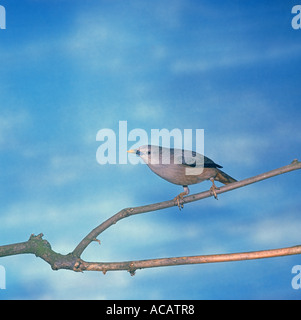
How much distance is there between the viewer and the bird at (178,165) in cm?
548

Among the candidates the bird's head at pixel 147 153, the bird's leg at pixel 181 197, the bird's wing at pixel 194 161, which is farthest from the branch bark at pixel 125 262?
the bird's head at pixel 147 153

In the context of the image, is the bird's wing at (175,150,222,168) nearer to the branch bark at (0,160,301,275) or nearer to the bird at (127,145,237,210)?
the bird at (127,145,237,210)

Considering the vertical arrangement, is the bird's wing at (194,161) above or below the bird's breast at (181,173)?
above

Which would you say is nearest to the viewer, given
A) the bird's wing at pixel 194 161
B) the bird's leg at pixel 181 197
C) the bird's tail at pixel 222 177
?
the bird's leg at pixel 181 197

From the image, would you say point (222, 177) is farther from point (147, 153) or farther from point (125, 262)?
point (125, 262)

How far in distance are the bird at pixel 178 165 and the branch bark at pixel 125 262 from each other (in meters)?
0.74

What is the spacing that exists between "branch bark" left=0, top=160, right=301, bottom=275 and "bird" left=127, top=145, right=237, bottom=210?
738 mm

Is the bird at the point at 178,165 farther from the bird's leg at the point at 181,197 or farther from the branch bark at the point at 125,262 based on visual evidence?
the branch bark at the point at 125,262

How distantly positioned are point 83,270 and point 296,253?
209 centimetres

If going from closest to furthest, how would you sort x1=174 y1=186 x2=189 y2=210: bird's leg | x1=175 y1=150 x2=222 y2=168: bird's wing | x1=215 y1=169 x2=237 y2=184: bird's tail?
x1=174 y1=186 x2=189 y2=210: bird's leg → x1=175 y1=150 x2=222 y2=168: bird's wing → x1=215 y1=169 x2=237 y2=184: bird's tail

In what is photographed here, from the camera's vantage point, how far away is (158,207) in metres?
4.55

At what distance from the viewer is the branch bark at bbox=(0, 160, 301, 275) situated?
3.71 m

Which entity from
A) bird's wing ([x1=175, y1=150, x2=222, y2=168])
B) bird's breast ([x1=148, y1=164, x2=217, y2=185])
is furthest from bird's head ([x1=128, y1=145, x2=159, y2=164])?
bird's wing ([x1=175, y1=150, x2=222, y2=168])
